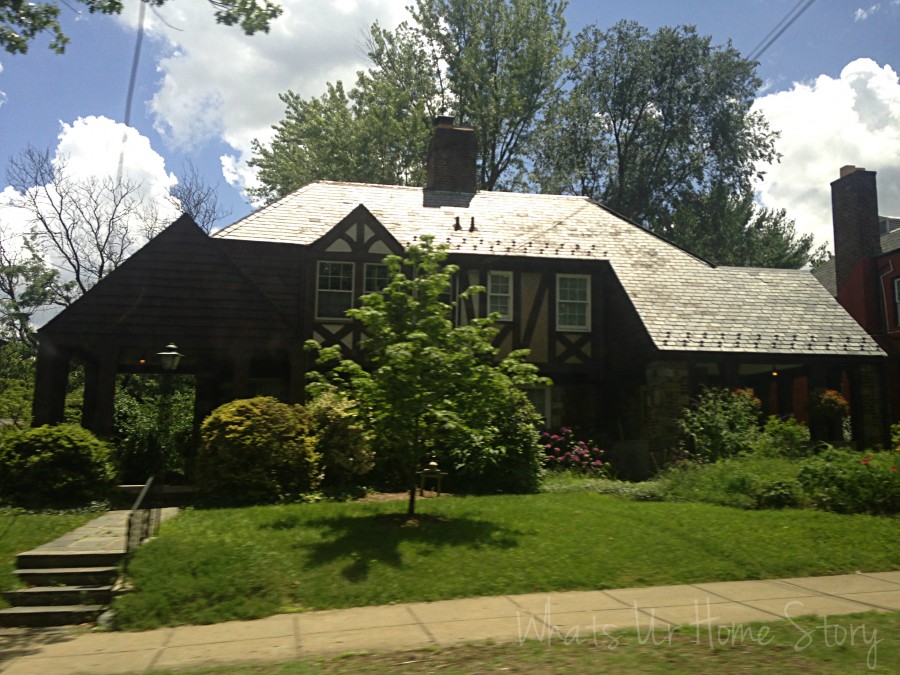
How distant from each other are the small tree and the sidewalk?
11.2 ft

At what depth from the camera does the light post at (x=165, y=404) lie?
1459cm

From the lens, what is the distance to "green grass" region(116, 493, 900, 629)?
7.87m

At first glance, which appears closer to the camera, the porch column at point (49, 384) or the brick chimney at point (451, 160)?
the porch column at point (49, 384)

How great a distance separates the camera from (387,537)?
982 cm

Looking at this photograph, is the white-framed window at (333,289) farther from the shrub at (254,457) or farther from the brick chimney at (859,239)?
the brick chimney at (859,239)

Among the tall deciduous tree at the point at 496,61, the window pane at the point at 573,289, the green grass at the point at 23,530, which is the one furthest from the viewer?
the tall deciduous tree at the point at 496,61

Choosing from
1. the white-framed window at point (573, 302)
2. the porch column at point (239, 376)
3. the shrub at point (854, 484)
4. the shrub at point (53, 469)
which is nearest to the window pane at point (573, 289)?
the white-framed window at point (573, 302)

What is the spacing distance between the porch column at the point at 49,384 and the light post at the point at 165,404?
202 cm

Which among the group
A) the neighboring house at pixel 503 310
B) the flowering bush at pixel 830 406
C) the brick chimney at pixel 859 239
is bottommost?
the flowering bush at pixel 830 406

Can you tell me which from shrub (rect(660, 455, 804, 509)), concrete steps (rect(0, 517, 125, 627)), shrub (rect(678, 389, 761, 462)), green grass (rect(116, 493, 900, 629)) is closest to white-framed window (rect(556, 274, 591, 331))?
shrub (rect(678, 389, 761, 462))

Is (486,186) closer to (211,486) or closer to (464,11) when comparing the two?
(464,11)

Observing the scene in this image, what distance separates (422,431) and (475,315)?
9630mm

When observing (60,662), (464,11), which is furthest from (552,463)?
(464,11)

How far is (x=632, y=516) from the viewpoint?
37.7ft
